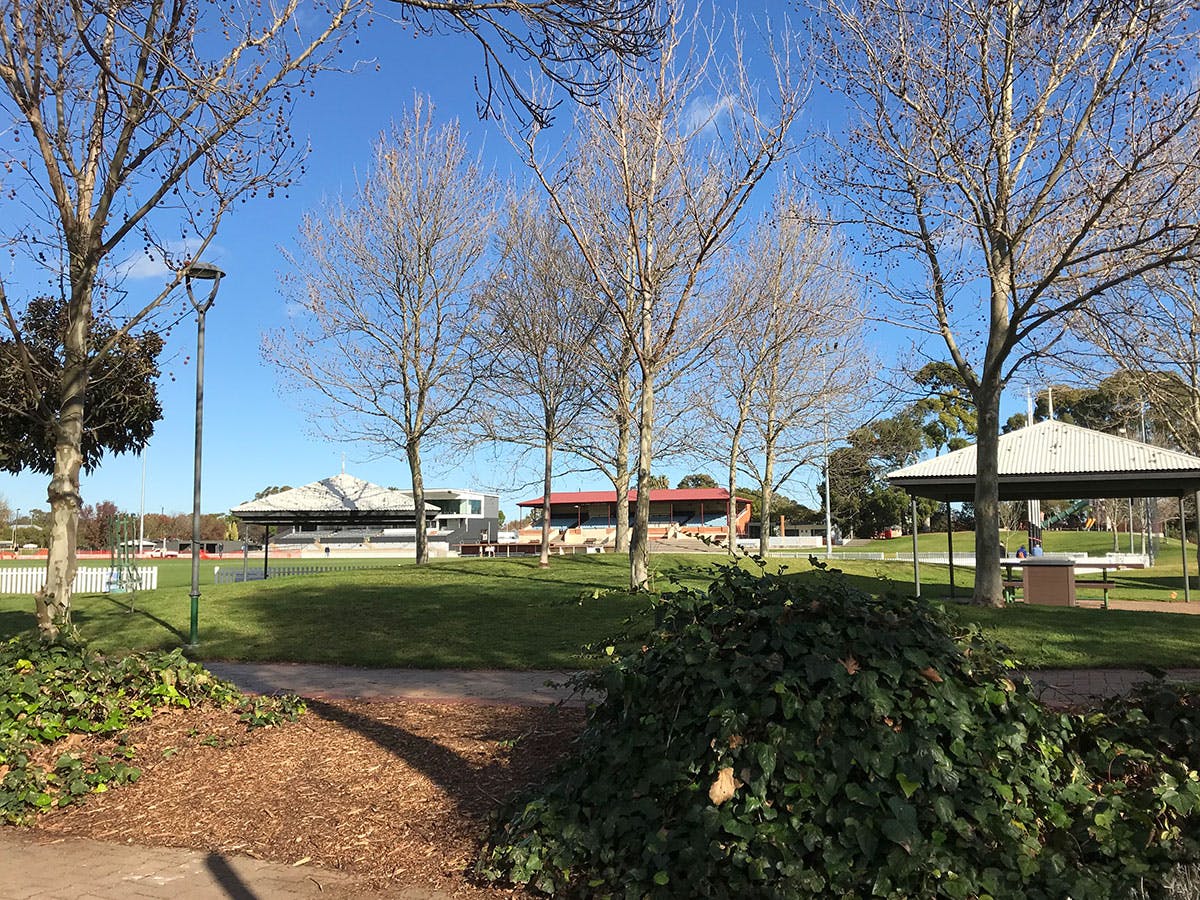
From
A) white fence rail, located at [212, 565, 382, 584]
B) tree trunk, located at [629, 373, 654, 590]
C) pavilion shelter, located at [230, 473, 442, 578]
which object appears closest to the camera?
tree trunk, located at [629, 373, 654, 590]

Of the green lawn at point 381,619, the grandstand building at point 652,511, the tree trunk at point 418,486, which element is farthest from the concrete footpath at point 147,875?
the grandstand building at point 652,511

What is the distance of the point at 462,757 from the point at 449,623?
7300 millimetres

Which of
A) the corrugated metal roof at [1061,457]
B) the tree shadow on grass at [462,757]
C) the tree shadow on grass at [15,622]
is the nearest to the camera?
the tree shadow on grass at [462,757]

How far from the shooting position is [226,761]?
18.3 feet

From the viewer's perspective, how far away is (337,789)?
4996mm

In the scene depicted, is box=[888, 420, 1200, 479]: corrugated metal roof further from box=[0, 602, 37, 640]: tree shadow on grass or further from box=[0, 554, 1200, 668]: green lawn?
box=[0, 602, 37, 640]: tree shadow on grass

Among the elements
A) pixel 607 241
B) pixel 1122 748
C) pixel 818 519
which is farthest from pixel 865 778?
pixel 818 519

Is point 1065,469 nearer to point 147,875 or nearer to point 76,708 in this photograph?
A: point 76,708

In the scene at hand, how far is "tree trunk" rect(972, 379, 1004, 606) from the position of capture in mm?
13469

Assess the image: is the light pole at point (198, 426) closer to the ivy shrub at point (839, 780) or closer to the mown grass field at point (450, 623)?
the mown grass field at point (450, 623)

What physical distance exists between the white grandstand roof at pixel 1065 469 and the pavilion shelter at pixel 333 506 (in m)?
14.1

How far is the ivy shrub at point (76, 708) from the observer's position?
5.14 meters

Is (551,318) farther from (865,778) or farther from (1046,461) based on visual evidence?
(865,778)

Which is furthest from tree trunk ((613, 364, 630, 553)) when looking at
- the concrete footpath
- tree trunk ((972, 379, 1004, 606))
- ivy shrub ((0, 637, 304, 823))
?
the concrete footpath
